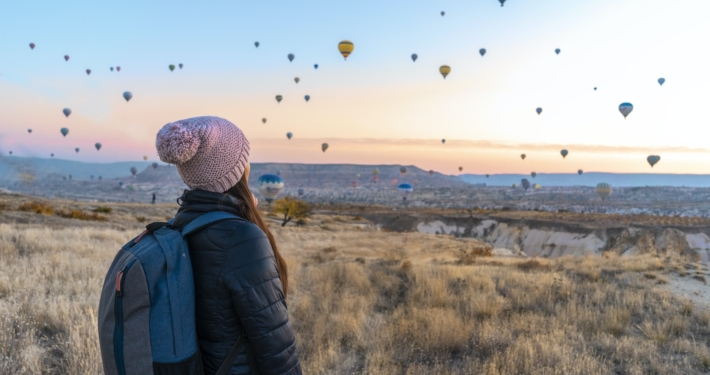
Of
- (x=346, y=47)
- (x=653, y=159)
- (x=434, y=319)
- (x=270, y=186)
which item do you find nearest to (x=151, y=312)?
(x=434, y=319)

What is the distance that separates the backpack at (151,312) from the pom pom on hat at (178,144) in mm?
361

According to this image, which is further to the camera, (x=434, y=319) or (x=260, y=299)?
(x=434, y=319)

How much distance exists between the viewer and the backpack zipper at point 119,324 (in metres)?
1.74

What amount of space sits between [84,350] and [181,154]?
12.5 feet

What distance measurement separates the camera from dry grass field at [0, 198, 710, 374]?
5.32 m

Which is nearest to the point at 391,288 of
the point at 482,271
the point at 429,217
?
the point at 482,271

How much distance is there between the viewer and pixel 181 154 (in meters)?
1.98

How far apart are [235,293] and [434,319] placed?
18.4 feet

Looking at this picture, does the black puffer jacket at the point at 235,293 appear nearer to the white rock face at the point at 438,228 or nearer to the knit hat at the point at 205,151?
the knit hat at the point at 205,151

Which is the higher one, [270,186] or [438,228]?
[270,186]

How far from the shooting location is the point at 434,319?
696cm

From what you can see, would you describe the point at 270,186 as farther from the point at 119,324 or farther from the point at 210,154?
the point at 119,324

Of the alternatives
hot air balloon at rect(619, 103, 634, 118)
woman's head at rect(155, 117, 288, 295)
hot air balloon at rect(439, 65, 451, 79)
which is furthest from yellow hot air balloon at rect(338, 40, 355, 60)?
woman's head at rect(155, 117, 288, 295)

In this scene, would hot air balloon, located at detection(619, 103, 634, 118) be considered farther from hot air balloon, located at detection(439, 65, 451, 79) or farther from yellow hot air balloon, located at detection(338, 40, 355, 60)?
yellow hot air balloon, located at detection(338, 40, 355, 60)
